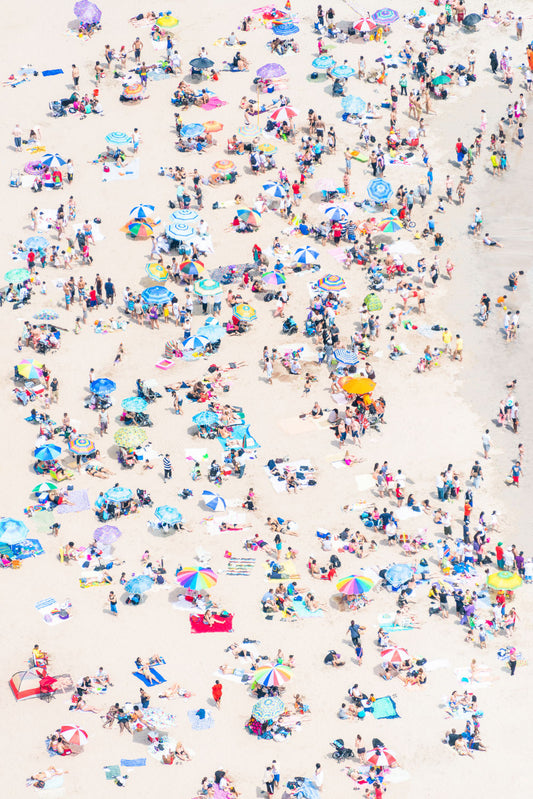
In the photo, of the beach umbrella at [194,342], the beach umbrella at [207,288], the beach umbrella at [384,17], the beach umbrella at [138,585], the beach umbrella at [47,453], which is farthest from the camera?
the beach umbrella at [384,17]

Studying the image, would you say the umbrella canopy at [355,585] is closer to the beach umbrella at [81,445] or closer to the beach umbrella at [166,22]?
the beach umbrella at [81,445]

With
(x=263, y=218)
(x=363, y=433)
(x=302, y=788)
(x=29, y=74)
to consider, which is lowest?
(x=302, y=788)

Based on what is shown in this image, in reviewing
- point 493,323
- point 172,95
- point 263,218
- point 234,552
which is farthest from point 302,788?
point 172,95

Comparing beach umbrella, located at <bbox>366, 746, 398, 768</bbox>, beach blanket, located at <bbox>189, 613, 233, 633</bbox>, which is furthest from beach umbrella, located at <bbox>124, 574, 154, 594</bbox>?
beach umbrella, located at <bbox>366, 746, 398, 768</bbox>

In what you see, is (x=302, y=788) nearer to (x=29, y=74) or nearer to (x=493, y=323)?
(x=493, y=323)

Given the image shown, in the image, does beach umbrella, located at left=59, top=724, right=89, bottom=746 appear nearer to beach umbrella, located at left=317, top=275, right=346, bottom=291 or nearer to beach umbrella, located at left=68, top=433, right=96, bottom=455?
beach umbrella, located at left=68, top=433, right=96, bottom=455

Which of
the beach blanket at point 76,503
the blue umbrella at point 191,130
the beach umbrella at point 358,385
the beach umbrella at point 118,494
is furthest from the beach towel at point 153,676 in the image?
the blue umbrella at point 191,130
